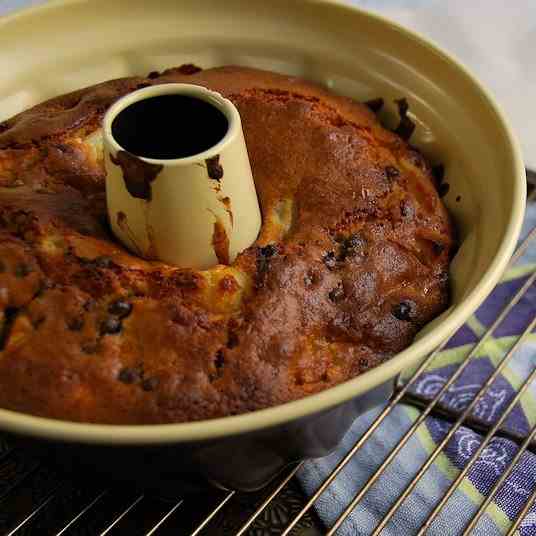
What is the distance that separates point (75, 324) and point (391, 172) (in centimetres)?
53

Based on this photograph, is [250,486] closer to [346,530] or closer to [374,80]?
[346,530]

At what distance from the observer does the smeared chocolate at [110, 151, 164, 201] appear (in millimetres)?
937

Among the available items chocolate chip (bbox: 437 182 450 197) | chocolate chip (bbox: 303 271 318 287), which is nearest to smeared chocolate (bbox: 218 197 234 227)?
chocolate chip (bbox: 303 271 318 287)

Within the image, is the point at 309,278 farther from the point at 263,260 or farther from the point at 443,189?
the point at 443,189

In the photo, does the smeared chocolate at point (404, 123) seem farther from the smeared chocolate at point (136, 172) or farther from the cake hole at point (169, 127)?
the smeared chocolate at point (136, 172)

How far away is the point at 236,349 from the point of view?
94 cm

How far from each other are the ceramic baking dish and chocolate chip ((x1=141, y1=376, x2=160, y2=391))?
85mm

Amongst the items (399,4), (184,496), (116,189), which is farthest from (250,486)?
(399,4)

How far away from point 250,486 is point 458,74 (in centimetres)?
73

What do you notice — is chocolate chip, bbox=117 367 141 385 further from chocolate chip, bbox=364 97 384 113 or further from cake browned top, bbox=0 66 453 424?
chocolate chip, bbox=364 97 384 113

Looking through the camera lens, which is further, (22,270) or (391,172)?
(391,172)

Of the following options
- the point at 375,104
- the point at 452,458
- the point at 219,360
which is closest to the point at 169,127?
the point at 219,360

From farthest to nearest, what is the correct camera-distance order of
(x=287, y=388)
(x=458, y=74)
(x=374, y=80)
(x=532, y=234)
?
(x=532, y=234)
(x=374, y=80)
(x=458, y=74)
(x=287, y=388)

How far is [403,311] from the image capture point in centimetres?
103
